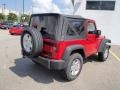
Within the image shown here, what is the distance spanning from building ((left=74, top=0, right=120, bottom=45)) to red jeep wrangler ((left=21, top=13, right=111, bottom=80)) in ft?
38.9

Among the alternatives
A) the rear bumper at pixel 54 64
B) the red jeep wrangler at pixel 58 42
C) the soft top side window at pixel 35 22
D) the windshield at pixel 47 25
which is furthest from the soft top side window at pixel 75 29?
the soft top side window at pixel 35 22

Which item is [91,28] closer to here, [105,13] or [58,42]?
[58,42]

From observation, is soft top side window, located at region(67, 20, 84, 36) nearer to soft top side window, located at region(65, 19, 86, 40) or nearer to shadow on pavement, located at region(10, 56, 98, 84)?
soft top side window, located at region(65, 19, 86, 40)

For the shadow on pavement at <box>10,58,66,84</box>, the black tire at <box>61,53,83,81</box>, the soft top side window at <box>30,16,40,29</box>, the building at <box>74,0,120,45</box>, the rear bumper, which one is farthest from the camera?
the building at <box>74,0,120,45</box>

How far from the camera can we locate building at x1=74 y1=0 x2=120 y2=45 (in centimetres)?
1698

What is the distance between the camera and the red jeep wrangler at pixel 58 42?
496 cm

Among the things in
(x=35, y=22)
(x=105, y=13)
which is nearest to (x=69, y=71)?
(x=35, y=22)

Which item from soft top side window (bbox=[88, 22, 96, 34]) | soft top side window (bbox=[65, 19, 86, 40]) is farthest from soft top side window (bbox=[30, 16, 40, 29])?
soft top side window (bbox=[88, 22, 96, 34])

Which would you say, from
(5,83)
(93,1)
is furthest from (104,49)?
(93,1)

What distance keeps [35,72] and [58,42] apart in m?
1.85

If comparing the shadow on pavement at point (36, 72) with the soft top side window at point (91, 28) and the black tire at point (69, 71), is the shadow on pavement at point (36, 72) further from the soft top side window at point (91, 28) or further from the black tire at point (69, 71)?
the soft top side window at point (91, 28)

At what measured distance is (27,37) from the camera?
541cm

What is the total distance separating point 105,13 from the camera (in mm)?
17531

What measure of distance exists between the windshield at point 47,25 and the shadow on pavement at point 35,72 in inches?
54.3
